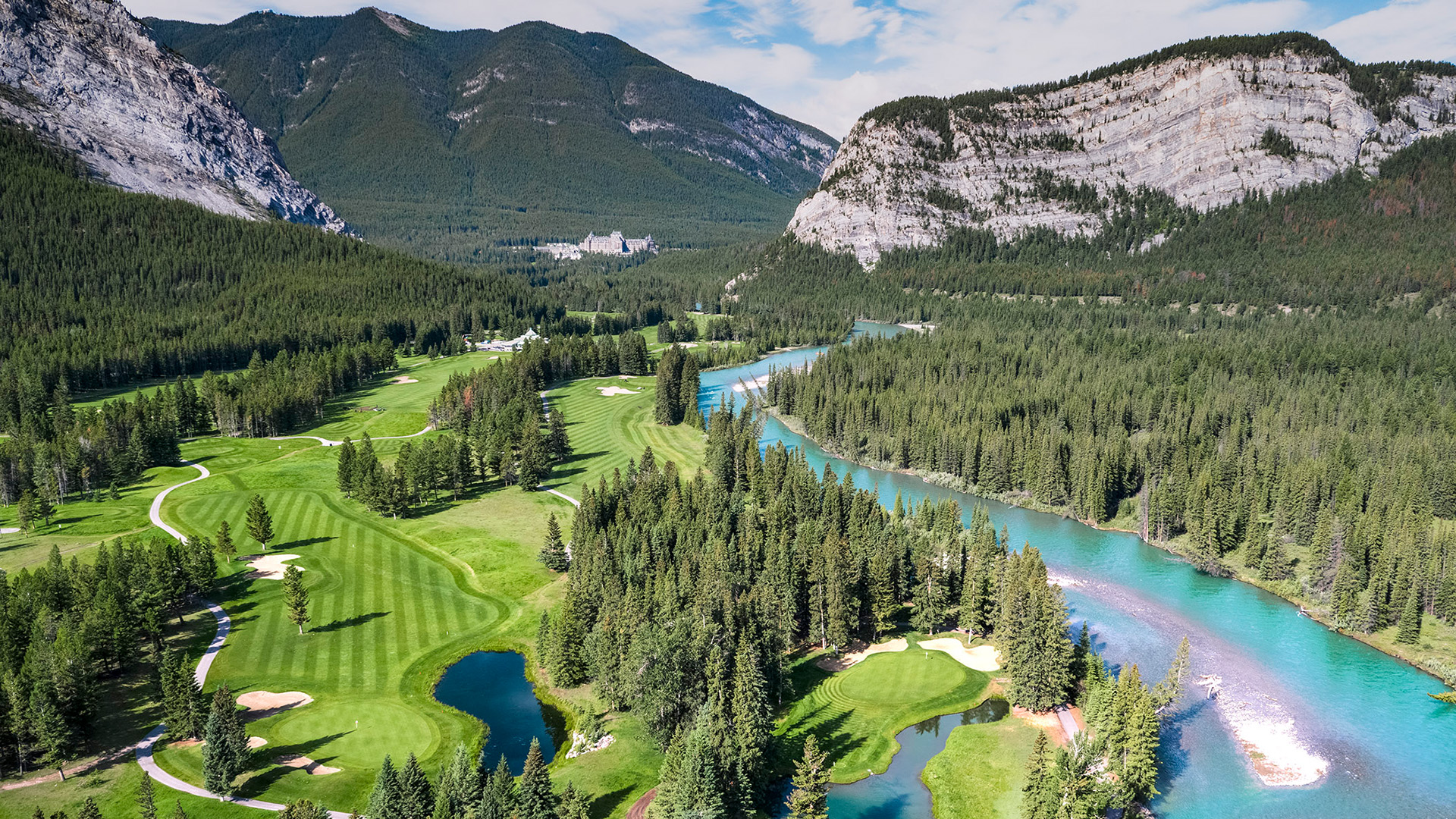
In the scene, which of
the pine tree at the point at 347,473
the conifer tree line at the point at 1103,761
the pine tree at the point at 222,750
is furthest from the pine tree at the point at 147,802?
the pine tree at the point at 347,473

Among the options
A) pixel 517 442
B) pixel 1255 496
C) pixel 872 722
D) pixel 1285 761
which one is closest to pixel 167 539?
pixel 517 442

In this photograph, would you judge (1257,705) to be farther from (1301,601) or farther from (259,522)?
(259,522)

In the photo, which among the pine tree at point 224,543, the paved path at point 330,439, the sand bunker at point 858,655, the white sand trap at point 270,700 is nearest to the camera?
the white sand trap at point 270,700

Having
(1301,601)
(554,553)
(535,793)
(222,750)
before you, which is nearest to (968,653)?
(1301,601)

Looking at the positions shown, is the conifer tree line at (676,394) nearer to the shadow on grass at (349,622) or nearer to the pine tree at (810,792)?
the shadow on grass at (349,622)

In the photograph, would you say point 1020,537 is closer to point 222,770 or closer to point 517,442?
point 517,442

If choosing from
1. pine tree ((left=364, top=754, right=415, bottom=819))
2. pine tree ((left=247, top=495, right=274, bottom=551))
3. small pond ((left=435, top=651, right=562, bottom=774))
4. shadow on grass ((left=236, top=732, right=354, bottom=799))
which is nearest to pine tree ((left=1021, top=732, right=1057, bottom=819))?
small pond ((left=435, top=651, right=562, bottom=774))

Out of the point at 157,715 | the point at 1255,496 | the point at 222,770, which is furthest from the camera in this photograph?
the point at 1255,496

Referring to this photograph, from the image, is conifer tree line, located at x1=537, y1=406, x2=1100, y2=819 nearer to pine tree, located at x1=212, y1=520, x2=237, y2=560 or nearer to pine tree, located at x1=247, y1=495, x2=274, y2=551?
pine tree, located at x1=247, y1=495, x2=274, y2=551
